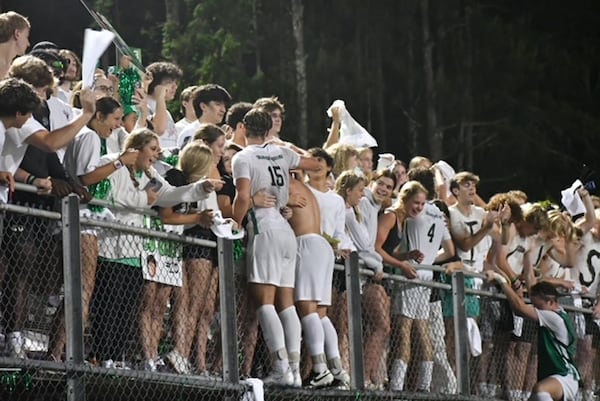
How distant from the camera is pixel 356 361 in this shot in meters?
14.5

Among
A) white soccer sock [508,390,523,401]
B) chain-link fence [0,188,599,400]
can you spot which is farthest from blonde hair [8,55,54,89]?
white soccer sock [508,390,523,401]

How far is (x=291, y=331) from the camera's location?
1341 cm

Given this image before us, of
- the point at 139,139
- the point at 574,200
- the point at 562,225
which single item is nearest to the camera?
the point at 139,139

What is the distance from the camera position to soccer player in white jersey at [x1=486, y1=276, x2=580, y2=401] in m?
17.3

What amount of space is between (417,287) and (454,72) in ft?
79.5

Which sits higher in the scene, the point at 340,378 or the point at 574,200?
the point at 574,200

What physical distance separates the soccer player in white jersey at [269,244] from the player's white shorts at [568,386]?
469 centimetres

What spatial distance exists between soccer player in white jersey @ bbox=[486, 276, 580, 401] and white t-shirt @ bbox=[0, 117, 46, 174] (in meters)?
7.11

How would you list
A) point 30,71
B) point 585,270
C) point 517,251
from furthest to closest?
point 585,270
point 517,251
point 30,71

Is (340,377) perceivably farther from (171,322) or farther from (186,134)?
(186,134)

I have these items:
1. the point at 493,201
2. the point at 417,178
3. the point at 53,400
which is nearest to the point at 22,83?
→ the point at 53,400

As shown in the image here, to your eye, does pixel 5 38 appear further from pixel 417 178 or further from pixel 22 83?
pixel 417 178

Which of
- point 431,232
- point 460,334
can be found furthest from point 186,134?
point 460,334

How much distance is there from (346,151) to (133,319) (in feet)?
13.5
